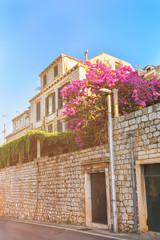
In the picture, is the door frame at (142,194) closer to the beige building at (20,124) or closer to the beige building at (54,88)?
the beige building at (54,88)

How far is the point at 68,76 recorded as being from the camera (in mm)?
21422

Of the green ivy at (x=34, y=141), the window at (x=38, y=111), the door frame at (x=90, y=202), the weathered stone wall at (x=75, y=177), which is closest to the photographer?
the weathered stone wall at (x=75, y=177)

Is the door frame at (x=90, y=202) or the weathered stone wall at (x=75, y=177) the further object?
the door frame at (x=90, y=202)

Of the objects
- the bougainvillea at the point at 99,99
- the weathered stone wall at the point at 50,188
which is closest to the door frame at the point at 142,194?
the weathered stone wall at the point at 50,188

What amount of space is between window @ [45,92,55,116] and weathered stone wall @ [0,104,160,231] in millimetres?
6216

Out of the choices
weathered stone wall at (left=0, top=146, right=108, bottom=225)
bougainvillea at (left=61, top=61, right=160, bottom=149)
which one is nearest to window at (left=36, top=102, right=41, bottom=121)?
weathered stone wall at (left=0, top=146, right=108, bottom=225)

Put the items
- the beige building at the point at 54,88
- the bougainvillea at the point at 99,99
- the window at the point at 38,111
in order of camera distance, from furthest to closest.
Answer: the window at the point at 38,111 → the beige building at the point at 54,88 → the bougainvillea at the point at 99,99

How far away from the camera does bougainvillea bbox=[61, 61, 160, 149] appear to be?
12250mm

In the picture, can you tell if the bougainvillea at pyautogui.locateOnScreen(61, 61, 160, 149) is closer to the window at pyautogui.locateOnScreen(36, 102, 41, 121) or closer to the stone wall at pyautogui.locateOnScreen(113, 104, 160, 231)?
the stone wall at pyautogui.locateOnScreen(113, 104, 160, 231)

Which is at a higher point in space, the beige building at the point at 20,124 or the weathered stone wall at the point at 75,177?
the beige building at the point at 20,124

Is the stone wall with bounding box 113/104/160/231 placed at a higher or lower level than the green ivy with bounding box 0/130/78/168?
lower

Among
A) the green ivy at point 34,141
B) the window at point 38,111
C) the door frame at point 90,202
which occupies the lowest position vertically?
the door frame at point 90,202

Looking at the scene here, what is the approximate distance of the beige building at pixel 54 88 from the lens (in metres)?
21.7

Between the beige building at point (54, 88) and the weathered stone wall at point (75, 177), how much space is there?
543cm
